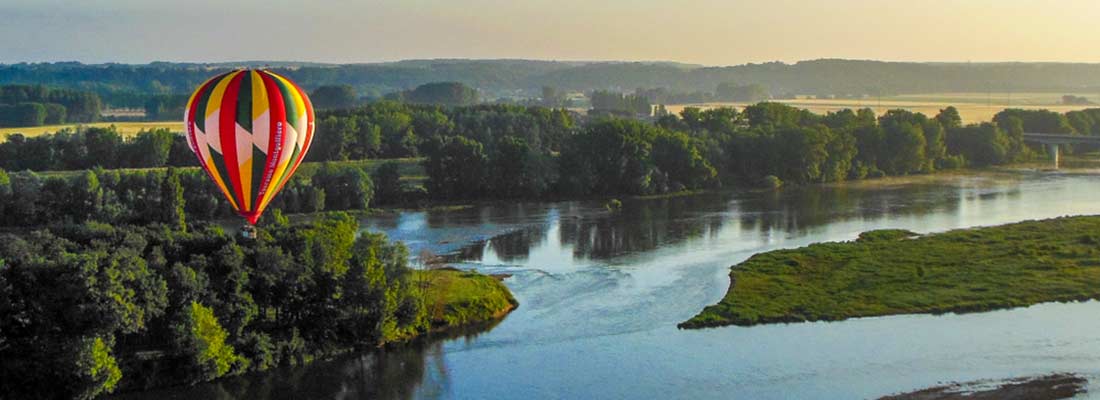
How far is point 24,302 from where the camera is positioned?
20781 mm

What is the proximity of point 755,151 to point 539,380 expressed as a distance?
3449cm

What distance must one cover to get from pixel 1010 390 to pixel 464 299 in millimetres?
11832

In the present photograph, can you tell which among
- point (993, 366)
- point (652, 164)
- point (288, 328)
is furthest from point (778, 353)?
point (652, 164)

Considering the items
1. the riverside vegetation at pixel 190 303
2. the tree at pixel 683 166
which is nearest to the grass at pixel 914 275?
the riverside vegetation at pixel 190 303

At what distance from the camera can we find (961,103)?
4087 inches

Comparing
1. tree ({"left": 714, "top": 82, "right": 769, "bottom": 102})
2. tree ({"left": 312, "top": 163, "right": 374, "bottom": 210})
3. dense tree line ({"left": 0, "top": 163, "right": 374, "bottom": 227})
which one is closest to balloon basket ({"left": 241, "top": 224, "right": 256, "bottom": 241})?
dense tree line ({"left": 0, "top": 163, "right": 374, "bottom": 227})

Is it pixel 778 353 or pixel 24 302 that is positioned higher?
pixel 24 302

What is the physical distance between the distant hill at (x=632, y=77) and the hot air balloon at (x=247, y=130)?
78899mm

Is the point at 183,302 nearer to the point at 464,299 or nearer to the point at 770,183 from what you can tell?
the point at 464,299

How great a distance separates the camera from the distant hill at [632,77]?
13012 centimetres

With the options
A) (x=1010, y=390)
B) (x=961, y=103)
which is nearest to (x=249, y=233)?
(x=1010, y=390)

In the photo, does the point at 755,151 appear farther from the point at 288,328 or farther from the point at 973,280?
the point at 288,328

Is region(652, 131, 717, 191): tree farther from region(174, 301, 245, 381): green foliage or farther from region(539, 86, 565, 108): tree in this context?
region(539, 86, 565, 108): tree

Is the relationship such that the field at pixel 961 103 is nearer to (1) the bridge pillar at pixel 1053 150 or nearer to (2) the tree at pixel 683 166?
(1) the bridge pillar at pixel 1053 150
